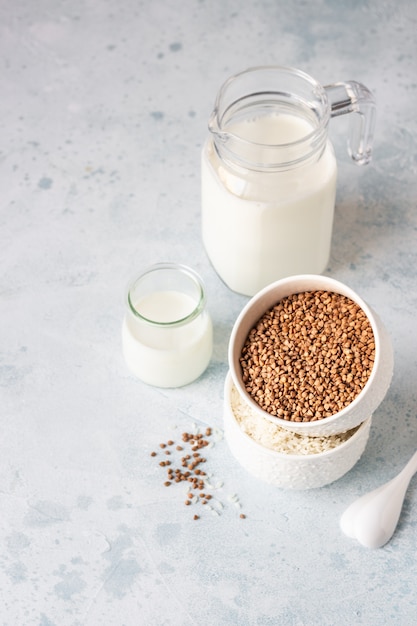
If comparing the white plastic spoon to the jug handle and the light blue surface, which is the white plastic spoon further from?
the jug handle

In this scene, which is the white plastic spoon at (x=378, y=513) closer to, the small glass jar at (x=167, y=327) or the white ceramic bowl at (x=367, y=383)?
the white ceramic bowl at (x=367, y=383)

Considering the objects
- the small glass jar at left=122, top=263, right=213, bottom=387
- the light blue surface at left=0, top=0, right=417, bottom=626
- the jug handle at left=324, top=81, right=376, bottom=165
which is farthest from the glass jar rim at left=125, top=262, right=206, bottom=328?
the jug handle at left=324, top=81, right=376, bottom=165

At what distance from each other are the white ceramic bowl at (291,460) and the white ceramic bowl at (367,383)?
0.06m

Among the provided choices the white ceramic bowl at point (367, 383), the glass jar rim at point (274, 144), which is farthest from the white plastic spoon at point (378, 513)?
the glass jar rim at point (274, 144)

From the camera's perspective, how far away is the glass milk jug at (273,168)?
5.90ft

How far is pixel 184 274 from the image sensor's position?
1926 millimetres

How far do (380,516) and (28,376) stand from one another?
2.25 ft

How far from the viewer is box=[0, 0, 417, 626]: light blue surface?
5.64ft

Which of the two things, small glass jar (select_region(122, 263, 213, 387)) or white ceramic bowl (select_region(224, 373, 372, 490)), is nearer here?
white ceramic bowl (select_region(224, 373, 372, 490))

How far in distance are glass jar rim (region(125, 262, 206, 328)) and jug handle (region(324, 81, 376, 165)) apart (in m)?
0.38

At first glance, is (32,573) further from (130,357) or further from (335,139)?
(335,139)

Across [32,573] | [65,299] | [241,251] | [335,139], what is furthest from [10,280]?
[335,139]

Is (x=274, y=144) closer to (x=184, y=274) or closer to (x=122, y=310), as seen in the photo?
(x=184, y=274)

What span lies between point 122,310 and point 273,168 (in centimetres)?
44
